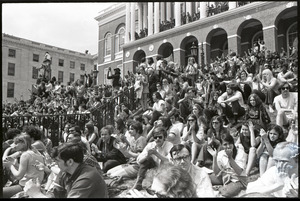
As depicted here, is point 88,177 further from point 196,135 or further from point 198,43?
point 198,43

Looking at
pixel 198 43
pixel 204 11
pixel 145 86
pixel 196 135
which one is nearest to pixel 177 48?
pixel 198 43

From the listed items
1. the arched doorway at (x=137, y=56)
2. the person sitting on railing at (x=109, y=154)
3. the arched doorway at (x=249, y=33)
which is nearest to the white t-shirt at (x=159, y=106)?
the person sitting on railing at (x=109, y=154)

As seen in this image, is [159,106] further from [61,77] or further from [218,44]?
[218,44]

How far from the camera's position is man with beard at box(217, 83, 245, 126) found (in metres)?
6.48

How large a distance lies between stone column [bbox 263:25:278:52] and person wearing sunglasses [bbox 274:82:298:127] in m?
11.0

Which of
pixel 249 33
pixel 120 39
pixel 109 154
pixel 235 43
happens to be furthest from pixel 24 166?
pixel 120 39

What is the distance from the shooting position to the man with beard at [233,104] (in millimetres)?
6481

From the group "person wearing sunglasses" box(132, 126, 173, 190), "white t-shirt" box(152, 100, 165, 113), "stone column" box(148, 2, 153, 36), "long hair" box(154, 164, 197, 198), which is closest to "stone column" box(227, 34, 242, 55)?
"stone column" box(148, 2, 153, 36)

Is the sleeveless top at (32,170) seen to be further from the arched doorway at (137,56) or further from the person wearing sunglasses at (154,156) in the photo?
the arched doorway at (137,56)

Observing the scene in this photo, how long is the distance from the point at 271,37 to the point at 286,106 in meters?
12.0

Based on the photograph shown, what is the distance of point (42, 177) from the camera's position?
4.43 metres


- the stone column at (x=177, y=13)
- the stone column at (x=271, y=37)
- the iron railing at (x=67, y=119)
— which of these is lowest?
the iron railing at (x=67, y=119)

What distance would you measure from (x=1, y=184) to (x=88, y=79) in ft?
32.3

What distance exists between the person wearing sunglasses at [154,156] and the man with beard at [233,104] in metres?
2.29
